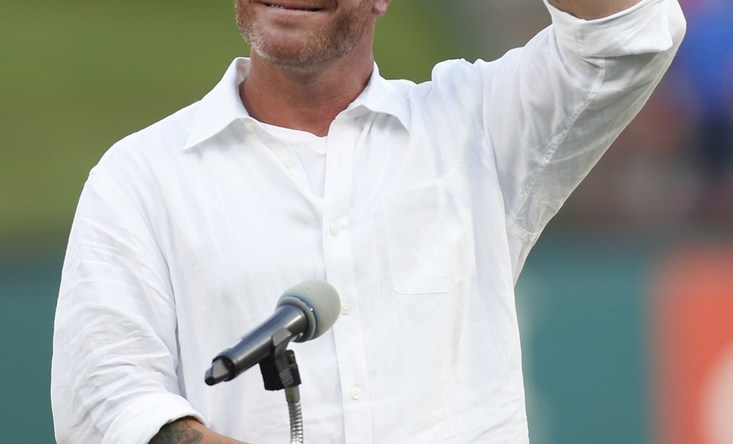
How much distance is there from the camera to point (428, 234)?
232 centimetres

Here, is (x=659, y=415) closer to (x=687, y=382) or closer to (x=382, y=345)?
(x=687, y=382)

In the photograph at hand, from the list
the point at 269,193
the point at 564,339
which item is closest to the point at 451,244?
the point at 269,193

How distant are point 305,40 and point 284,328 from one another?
0.77 meters

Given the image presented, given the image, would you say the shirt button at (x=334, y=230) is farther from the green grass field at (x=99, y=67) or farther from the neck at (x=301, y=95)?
the green grass field at (x=99, y=67)

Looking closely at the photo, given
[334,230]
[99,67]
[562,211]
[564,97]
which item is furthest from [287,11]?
[99,67]

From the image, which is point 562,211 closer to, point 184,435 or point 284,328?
point 184,435

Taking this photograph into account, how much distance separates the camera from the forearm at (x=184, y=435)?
211 cm

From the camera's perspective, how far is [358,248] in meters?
2.28

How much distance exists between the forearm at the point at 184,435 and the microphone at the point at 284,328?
0.45 metres

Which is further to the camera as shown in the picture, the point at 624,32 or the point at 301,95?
the point at 301,95

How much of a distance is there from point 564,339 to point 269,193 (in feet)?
9.67

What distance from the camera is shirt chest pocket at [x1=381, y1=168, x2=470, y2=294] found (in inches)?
90.0

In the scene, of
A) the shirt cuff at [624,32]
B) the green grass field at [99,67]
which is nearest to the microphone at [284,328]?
the shirt cuff at [624,32]

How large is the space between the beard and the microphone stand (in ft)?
2.49
